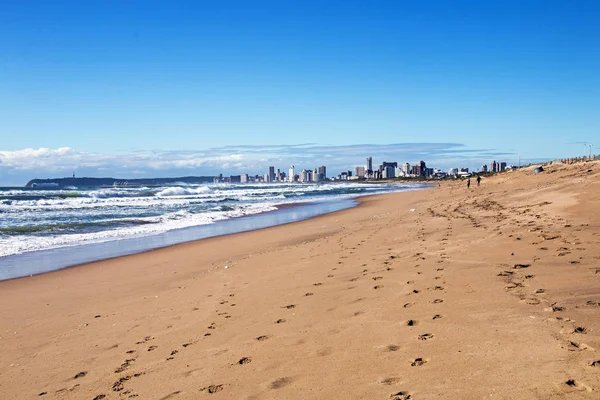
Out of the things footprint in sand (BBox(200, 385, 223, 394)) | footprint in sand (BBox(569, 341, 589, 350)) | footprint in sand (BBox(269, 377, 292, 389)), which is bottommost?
footprint in sand (BBox(200, 385, 223, 394))

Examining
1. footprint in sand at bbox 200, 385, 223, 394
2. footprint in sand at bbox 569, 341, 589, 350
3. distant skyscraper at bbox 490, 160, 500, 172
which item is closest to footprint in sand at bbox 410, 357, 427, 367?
footprint in sand at bbox 569, 341, 589, 350

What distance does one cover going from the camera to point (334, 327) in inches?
194

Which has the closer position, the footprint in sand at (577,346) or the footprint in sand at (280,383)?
the footprint in sand at (577,346)

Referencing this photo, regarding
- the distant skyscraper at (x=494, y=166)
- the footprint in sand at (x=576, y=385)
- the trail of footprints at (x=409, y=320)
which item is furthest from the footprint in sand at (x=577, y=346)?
the distant skyscraper at (x=494, y=166)

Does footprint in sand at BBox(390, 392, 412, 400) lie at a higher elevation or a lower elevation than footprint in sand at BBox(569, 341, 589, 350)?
lower

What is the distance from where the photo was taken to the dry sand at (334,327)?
3.50 meters

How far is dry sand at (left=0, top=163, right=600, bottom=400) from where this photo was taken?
3.50 m

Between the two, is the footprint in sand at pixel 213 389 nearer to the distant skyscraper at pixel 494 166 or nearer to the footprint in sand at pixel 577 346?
the footprint in sand at pixel 577 346

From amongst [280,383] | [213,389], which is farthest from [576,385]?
[213,389]

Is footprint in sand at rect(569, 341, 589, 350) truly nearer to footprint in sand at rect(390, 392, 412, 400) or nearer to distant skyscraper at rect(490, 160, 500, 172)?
footprint in sand at rect(390, 392, 412, 400)

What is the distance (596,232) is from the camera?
8.35 meters

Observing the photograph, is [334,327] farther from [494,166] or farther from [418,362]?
[494,166]

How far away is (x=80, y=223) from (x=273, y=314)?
17933 mm

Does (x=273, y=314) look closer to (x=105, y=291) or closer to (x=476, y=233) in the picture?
(x=105, y=291)
